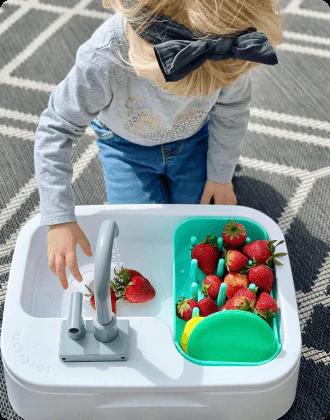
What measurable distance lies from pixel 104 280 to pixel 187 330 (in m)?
0.19

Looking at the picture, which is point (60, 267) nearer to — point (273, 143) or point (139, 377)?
point (139, 377)

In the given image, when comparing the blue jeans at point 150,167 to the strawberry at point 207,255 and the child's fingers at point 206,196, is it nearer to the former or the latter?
the child's fingers at point 206,196

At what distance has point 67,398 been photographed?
85 cm

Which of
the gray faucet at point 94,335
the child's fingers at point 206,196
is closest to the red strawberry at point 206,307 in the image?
the gray faucet at point 94,335

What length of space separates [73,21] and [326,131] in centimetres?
69

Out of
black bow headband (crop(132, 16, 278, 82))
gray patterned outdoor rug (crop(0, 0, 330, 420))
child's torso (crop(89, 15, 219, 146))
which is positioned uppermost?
black bow headband (crop(132, 16, 278, 82))

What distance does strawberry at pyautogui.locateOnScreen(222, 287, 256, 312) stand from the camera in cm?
93

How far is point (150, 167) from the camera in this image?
1157mm

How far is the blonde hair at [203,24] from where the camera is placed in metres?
0.75

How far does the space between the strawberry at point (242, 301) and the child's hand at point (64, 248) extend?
217mm

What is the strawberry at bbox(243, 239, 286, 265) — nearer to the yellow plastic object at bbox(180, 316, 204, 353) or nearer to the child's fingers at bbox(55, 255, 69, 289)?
the yellow plastic object at bbox(180, 316, 204, 353)

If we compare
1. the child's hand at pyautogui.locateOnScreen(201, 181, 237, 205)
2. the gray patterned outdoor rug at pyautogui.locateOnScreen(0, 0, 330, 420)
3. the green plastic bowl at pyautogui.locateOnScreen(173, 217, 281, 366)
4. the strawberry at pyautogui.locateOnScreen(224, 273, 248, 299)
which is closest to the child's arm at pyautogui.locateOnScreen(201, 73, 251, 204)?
the child's hand at pyautogui.locateOnScreen(201, 181, 237, 205)

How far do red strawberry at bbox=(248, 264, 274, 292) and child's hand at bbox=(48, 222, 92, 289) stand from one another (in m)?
0.24

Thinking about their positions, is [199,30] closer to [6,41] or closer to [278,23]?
[278,23]
